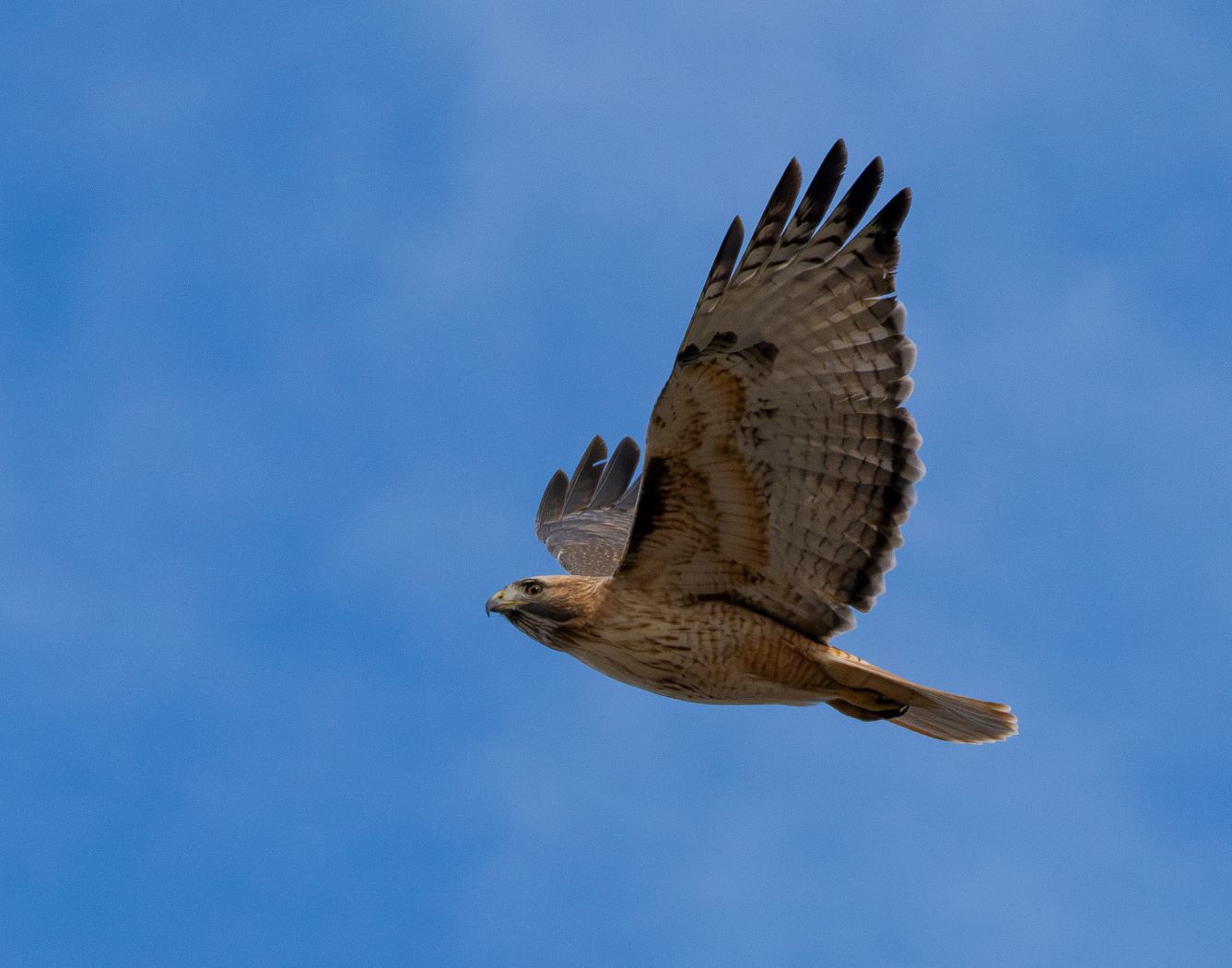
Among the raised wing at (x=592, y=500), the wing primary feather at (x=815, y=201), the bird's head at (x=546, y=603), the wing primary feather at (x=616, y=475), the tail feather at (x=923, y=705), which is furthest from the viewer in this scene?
the wing primary feather at (x=616, y=475)

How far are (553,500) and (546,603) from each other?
3.47 m

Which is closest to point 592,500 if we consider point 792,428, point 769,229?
point 792,428

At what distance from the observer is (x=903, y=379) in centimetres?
794

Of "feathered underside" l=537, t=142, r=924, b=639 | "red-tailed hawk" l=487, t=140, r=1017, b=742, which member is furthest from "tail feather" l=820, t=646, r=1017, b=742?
"feathered underside" l=537, t=142, r=924, b=639

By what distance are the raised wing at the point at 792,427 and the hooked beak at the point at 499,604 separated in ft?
2.25

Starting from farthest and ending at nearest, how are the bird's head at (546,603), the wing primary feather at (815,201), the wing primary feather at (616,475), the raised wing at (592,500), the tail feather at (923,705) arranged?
the wing primary feather at (616,475)
the raised wing at (592,500)
the bird's head at (546,603)
the tail feather at (923,705)
the wing primary feather at (815,201)

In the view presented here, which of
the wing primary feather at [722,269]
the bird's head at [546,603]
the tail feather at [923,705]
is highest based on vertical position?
the wing primary feather at [722,269]

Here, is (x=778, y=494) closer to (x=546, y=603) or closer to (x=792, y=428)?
(x=792, y=428)

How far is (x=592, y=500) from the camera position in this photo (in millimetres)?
12109

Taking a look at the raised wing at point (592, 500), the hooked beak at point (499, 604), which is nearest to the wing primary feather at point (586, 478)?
the raised wing at point (592, 500)

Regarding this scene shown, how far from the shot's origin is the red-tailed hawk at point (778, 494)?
7832 millimetres

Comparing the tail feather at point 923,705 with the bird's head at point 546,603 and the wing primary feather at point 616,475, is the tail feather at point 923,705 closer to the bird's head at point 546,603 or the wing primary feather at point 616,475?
the bird's head at point 546,603

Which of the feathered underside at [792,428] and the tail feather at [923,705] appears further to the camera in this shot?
the tail feather at [923,705]

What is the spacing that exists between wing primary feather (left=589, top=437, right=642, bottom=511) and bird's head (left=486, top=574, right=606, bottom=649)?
3155mm
